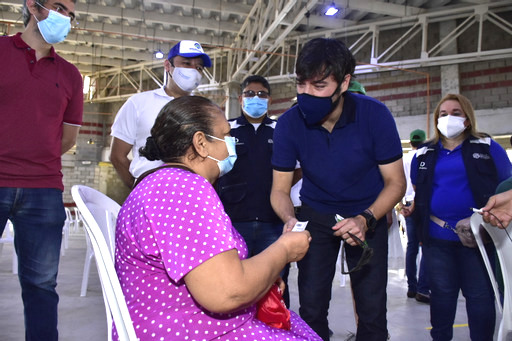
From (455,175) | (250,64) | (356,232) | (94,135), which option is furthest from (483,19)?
(94,135)

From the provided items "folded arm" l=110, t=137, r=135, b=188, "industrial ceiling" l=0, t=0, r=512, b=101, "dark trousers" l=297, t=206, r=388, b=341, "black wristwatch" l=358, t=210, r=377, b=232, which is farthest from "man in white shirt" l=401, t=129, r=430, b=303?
"industrial ceiling" l=0, t=0, r=512, b=101

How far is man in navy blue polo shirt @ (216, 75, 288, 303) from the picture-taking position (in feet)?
8.61

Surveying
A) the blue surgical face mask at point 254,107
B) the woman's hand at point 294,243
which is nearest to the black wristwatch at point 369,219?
the woman's hand at point 294,243

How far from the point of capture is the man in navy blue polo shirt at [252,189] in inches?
103

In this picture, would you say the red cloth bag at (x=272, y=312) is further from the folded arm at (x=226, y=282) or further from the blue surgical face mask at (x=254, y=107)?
the blue surgical face mask at (x=254, y=107)

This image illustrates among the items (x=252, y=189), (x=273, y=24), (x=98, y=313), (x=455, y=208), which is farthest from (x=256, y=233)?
(x=273, y=24)

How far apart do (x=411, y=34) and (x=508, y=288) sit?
8.91 metres

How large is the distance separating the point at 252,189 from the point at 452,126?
123 centimetres

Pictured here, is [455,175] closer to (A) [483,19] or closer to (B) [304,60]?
(B) [304,60]

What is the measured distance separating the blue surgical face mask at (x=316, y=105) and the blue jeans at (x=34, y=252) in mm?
1150

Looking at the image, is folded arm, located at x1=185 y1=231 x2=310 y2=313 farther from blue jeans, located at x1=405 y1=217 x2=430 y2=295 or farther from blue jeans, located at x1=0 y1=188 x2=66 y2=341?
blue jeans, located at x1=405 y1=217 x2=430 y2=295

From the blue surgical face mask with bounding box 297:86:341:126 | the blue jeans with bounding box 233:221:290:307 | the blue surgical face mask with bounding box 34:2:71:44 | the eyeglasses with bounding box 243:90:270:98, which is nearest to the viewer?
the blue surgical face mask with bounding box 297:86:341:126

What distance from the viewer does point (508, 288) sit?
1.73 m

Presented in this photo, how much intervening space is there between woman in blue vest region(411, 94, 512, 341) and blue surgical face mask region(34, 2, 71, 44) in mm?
2069
